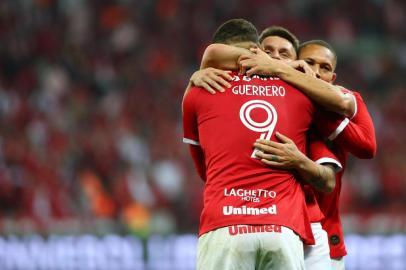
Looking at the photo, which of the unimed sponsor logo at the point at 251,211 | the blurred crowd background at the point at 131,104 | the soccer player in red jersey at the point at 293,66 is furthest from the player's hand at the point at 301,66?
the blurred crowd background at the point at 131,104

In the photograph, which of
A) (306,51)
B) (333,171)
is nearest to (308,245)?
(333,171)

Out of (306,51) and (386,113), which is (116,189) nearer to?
(386,113)

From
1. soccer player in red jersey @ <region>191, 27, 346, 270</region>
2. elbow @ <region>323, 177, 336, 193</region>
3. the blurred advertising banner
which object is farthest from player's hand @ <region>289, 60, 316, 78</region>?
the blurred advertising banner

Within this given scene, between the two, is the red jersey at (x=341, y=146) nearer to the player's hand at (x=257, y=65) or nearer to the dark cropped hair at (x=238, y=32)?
the player's hand at (x=257, y=65)

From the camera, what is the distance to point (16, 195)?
40.8 ft

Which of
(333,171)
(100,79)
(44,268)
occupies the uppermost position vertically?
(100,79)

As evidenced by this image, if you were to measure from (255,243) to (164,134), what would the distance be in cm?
1025

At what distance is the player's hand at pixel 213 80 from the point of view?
435 centimetres

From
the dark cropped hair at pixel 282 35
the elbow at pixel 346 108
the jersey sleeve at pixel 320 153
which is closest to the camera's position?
the elbow at pixel 346 108

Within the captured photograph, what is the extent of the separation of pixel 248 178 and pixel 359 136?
63cm

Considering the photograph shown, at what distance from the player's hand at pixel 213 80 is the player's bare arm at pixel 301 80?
0.09 m

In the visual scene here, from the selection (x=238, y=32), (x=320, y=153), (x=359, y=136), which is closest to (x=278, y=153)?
(x=320, y=153)

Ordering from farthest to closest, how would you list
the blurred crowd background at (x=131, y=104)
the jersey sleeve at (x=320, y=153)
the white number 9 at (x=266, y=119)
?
the blurred crowd background at (x=131, y=104) < the jersey sleeve at (x=320, y=153) < the white number 9 at (x=266, y=119)

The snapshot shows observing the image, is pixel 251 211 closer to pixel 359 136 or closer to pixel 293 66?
pixel 359 136
